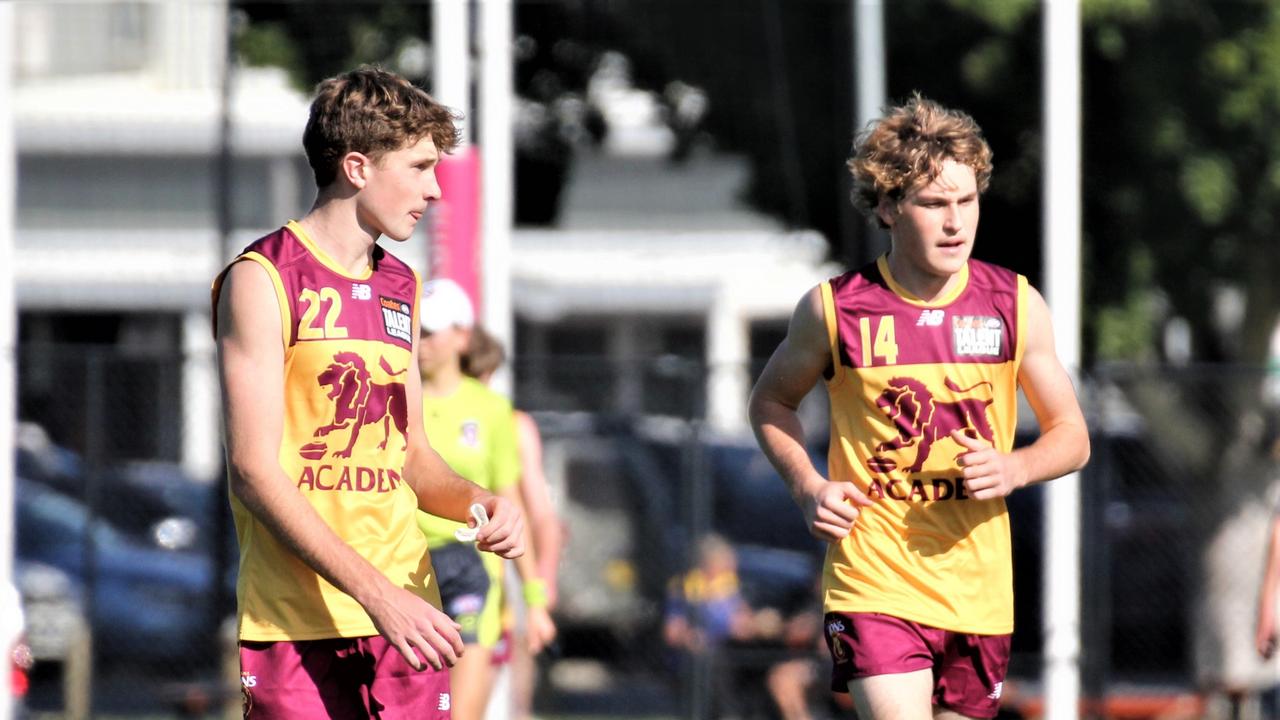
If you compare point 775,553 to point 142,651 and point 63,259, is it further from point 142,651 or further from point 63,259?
point 63,259

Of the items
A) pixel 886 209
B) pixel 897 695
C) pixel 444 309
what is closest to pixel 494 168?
pixel 444 309

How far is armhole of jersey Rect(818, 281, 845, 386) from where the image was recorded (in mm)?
4945

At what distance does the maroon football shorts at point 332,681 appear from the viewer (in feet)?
13.2

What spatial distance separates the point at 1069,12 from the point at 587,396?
27.4 ft

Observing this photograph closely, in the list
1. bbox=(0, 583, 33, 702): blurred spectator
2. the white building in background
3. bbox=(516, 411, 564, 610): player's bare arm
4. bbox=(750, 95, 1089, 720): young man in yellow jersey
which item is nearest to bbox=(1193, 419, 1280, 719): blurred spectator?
the white building in background

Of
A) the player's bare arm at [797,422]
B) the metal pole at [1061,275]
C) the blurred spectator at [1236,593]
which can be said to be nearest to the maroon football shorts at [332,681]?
the player's bare arm at [797,422]

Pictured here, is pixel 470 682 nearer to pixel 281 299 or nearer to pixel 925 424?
pixel 925 424

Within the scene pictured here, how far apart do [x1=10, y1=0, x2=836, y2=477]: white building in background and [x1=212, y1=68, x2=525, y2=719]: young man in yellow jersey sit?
817 cm

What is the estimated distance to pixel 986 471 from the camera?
4.55 metres

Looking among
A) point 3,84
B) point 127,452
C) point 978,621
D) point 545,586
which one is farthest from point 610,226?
point 978,621

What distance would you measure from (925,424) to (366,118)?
176 cm

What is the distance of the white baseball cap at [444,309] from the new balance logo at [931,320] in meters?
2.38

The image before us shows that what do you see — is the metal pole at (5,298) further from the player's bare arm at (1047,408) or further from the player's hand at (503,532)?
the player's bare arm at (1047,408)

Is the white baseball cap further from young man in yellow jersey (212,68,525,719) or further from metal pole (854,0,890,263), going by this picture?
metal pole (854,0,890,263)
